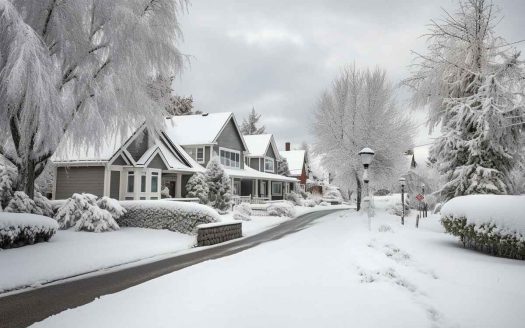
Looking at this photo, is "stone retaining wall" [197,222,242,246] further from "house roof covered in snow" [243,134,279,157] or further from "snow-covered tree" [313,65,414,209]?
"house roof covered in snow" [243,134,279,157]

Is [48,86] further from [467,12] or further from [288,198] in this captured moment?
[288,198]

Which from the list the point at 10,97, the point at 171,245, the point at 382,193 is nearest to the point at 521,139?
the point at 171,245

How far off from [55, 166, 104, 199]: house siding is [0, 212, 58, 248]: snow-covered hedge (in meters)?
10.9

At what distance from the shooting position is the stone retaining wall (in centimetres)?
1410

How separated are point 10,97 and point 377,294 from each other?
9.38 meters

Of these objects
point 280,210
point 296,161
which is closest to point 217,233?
point 280,210

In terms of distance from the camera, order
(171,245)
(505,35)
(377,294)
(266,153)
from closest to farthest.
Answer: (377,294)
(171,245)
(505,35)
(266,153)

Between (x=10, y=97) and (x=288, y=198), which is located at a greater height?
(x=10, y=97)

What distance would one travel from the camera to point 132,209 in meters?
16.7

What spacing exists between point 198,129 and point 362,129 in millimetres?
15731

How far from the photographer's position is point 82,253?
1083 centimetres

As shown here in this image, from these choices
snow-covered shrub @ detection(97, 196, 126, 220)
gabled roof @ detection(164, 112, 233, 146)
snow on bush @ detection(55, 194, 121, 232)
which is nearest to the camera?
snow on bush @ detection(55, 194, 121, 232)

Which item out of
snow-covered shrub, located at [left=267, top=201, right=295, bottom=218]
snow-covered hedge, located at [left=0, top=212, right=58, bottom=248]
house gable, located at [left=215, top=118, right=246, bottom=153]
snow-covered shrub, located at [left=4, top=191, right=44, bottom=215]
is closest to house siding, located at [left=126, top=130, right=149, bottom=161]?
house gable, located at [left=215, top=118, right=246, bottom=153]

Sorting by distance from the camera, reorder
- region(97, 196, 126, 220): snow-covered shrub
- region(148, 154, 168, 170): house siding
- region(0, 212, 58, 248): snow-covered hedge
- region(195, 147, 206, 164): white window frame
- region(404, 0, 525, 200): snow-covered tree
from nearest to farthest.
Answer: region(0, 212, 58, 248): snow-covered hedge < region(404, 0, 525, 200): snow-covered tree < region(97, 196, 126, 220): snow-covered shrub < region(148, 154, 168, 170): house siding < region(195, 147, 206, 164): white window frame
